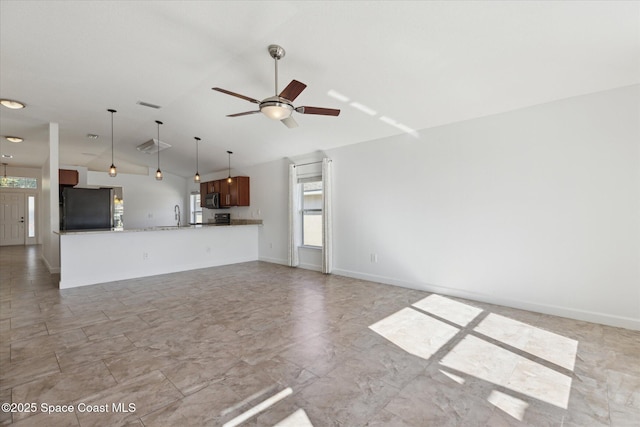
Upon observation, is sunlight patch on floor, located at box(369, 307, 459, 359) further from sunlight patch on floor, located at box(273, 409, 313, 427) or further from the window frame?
the window frame

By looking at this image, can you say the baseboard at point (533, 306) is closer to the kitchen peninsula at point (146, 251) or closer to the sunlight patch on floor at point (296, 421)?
the sunlight patch on floor at point (296, 421)

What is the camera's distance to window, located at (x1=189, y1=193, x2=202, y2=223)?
33.4 ft

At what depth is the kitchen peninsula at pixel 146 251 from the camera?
4832 millimetres

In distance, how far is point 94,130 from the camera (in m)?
5.88

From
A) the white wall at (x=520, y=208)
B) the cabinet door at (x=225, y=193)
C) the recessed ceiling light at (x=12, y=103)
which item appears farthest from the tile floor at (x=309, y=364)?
the cabinet door at (x=225, y=193)

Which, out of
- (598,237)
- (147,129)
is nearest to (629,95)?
(598,237)

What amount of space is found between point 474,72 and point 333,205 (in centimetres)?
328

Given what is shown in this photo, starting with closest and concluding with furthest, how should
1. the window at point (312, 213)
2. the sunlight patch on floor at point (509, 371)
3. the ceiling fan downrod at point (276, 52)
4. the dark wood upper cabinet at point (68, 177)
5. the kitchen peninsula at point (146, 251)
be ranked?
the sunlight patch on floor at point (509, 371) → the ceiling fan downrod at point (276, 52) → the kitchen peninsula at point (146, 251) → the window at point (312, 213) → the dark wood upper cabinet at point (68, 177)

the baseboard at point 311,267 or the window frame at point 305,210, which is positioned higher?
the window frame at point 305,210

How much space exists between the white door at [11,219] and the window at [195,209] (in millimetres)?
5857

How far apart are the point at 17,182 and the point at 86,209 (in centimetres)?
647

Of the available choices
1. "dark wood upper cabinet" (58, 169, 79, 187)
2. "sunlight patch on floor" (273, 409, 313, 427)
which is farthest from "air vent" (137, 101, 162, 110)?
"dark wood upper cabinet" (58, 169, 79, 187)

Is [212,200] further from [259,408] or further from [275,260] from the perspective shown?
[259,408]

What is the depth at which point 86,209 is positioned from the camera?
660 centimetres
